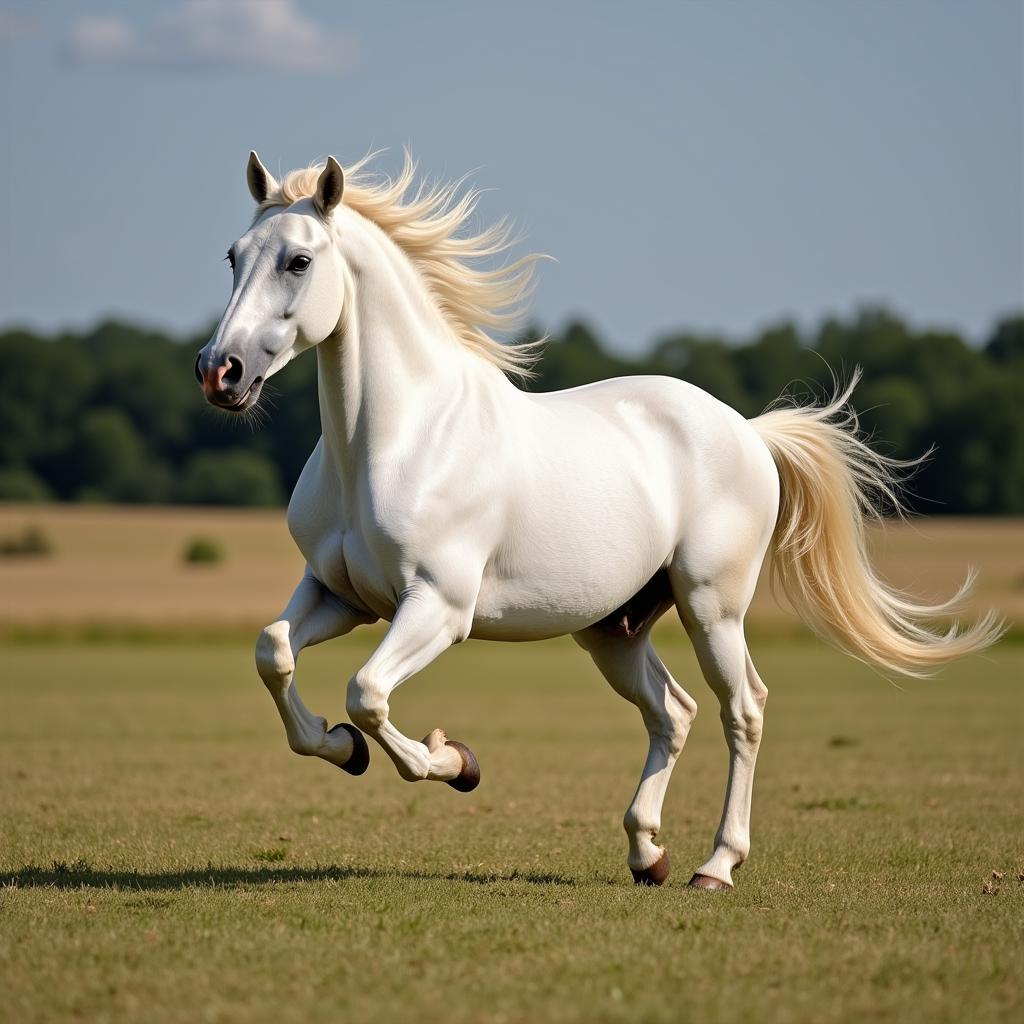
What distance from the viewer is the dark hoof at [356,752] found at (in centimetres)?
739

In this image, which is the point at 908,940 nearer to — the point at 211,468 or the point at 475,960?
the point at 475,960

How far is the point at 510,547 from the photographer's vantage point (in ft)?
24.9

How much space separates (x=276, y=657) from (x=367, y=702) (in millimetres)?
549

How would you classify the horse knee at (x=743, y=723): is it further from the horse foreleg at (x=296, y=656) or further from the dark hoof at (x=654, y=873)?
A: the horse foreleg at (x=296, y=656)

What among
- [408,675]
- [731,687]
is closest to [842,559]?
[731,687]

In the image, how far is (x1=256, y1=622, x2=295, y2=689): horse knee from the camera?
7.21m

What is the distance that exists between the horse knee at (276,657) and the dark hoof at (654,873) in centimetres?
218

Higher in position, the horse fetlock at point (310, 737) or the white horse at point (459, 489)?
the white horse at point (459, 489)

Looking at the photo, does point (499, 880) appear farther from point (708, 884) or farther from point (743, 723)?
point (743, 723)

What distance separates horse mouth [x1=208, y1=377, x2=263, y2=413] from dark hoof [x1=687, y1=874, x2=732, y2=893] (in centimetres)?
319

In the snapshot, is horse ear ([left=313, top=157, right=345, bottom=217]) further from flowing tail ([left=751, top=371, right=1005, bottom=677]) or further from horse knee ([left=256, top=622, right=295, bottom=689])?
flowing tail ([left=751, top=371, right=1005, bottom=677])

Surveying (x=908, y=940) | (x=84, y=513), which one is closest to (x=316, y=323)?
(x=908, y=940)

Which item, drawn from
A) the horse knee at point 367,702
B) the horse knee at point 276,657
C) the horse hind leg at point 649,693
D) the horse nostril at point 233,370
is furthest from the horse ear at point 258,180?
the horse hind leg at point 649,693

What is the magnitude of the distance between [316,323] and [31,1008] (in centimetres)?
320
